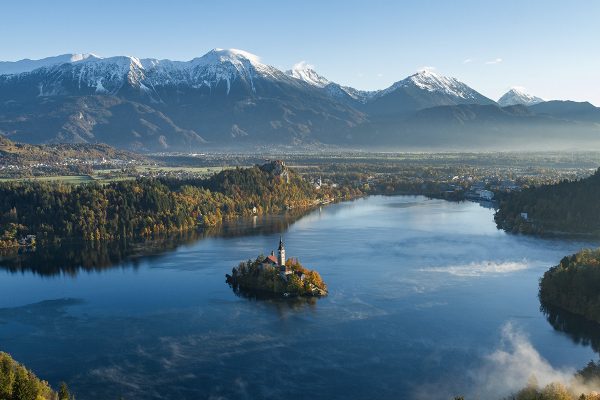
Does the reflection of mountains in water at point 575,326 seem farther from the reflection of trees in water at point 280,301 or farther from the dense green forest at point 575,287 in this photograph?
the reflection of trees in water at point 280,301

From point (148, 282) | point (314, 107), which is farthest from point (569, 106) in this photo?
point (148, 282)

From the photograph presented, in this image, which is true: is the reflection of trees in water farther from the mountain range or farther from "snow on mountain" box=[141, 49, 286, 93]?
"snow on mountain" box=[141, 49, 286, 93]

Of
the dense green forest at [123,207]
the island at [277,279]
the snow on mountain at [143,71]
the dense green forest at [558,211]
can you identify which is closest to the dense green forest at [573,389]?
the island at [277,279]

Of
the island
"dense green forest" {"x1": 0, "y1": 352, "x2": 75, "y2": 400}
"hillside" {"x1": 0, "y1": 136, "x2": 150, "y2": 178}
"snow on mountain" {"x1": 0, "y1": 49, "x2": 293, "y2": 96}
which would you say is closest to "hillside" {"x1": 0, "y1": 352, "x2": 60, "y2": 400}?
"dense green forest" {"x1": 0, "y1": 352, "x2": 75, "y2": 400}

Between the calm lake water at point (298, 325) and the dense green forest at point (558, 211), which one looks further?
the dense green forest at point (558, 211)

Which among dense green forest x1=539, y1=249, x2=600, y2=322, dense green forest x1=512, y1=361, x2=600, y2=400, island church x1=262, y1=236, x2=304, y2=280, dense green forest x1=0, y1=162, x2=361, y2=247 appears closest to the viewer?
dense green forest x1=512, y1=361, x2=600, y2=400

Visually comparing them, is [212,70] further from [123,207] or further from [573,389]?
[573,389]
